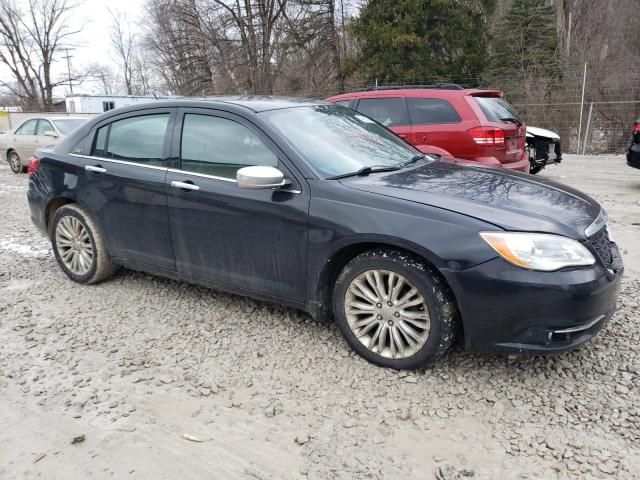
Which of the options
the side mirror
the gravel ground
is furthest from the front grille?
the side mirror

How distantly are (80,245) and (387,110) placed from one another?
4909 mm

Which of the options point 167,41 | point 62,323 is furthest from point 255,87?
point 62,323

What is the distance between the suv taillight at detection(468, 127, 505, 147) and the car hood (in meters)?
3.16

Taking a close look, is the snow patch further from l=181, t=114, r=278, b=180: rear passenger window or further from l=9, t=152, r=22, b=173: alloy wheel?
l=9, t=152, r=22, b=173: alloy wheel

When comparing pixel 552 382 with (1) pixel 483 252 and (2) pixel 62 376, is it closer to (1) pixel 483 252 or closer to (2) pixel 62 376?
(1) pixel 483 252

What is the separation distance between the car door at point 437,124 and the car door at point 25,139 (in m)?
10.0

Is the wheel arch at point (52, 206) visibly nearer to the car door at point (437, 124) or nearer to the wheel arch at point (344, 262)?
the wheel arch at point (344, 262)

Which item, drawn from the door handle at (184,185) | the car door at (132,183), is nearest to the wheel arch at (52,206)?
the car door at (132,183)

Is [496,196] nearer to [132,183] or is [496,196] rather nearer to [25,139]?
[132,183]

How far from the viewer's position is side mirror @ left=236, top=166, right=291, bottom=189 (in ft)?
10.5

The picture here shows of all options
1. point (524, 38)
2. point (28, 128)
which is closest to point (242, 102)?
point (28, 128)

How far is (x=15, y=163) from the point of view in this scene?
13.7 m

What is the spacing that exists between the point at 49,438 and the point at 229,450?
0.92 m

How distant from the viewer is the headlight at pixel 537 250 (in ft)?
8.82
